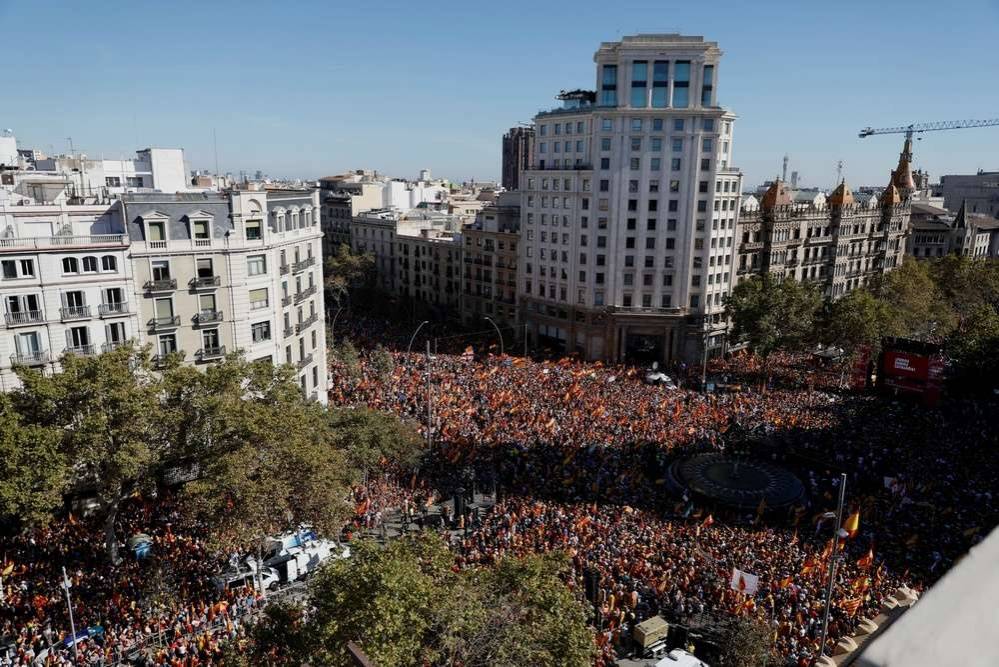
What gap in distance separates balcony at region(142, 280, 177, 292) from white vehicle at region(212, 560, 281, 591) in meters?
16.0

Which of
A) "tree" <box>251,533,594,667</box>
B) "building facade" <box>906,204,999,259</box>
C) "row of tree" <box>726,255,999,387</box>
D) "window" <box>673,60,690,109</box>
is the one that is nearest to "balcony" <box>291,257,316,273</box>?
"tree" <box>251,533,594,667</box>

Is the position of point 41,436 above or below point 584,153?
below

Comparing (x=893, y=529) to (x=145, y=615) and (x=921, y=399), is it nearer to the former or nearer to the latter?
(x=921, y=399)

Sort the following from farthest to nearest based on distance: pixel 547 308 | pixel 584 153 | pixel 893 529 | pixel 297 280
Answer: pixel 547 308 < pixel 584 153 < pixel 297 280 < pixel 893 529

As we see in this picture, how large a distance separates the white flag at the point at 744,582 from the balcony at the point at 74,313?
109 ft

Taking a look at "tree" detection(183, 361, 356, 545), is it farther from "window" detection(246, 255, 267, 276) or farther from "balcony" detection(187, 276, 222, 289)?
"window" detection(246, 255, 267, 276)

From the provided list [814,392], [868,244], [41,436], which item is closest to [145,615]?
[41,436]

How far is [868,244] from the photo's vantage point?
308 feet

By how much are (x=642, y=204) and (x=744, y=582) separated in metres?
50.3

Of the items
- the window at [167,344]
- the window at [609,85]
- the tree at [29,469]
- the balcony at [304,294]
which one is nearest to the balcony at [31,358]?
the window at [167,344]

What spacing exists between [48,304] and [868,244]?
95.3 meters

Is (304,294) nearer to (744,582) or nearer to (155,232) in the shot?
(155,232)

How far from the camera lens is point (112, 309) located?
35562 mm

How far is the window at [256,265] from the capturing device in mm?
39844
